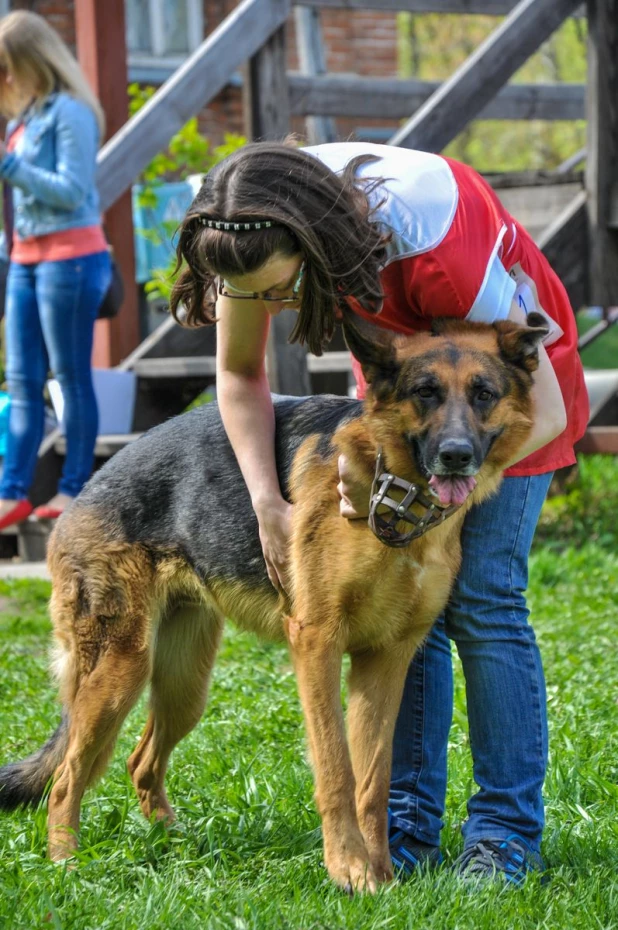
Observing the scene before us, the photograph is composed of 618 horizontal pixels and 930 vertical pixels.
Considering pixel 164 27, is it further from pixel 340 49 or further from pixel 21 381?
pixel 21 381

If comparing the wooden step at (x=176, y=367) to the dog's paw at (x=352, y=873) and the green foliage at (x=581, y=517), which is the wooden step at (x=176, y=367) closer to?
the green foliage at (x=581, y=517)

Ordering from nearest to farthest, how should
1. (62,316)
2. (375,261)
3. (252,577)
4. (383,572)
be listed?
1. (375,261)
2. (383,572)
3. (252,577)
4. (62,316)

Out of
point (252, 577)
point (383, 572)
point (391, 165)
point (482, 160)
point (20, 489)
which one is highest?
point (391, 165)

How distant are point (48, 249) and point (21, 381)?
733mm

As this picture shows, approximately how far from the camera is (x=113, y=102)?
7.32 metres

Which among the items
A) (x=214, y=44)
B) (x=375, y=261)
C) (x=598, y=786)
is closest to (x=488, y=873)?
(x=598, y=786)

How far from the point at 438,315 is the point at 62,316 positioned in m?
3.64

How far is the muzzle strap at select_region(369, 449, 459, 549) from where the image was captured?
2.84m

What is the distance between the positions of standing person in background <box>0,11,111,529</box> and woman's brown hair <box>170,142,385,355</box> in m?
3.36

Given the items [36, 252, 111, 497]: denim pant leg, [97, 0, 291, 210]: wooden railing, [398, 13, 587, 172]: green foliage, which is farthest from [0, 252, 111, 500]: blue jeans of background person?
[398, 13, 587, 172]: green foliage

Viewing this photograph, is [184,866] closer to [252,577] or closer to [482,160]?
[252,577]

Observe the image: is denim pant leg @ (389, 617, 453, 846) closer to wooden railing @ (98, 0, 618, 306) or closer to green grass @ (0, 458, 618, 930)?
green grass @ (0, 458, 618, 930)

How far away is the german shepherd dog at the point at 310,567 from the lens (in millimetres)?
2852

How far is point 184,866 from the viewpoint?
310 cm
